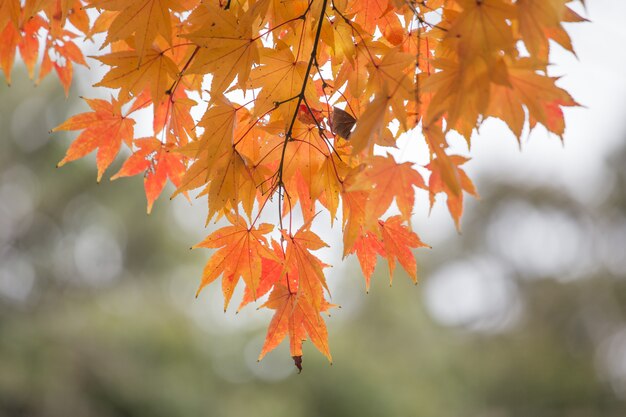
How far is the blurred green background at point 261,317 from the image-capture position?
15.6 ft

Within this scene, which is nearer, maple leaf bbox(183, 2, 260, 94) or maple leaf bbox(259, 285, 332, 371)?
maple leaf bbox(183, 2, 260, 94)

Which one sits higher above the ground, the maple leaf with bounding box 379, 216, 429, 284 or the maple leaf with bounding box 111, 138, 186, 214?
the maple leaf with bounding box 111, 138, 186, 214

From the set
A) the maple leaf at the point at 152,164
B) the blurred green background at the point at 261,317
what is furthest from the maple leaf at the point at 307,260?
the blurred green background at the point at 261,317

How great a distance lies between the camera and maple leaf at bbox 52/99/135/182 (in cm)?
86

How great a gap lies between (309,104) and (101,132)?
34cm

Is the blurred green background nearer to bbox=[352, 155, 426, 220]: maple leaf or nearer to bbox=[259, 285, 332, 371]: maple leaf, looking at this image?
bbox=[259, 285, 332, 371]: maple leaf

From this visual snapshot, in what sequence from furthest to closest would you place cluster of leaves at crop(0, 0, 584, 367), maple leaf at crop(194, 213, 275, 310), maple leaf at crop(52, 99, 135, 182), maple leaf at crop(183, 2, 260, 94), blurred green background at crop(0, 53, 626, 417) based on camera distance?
blurred green background at crop(0, 53, 626, 417) < maple leaf at crop(52, 99, 135, 182) < maple leaf at crop(194, 213, 275, 310) < maple leaf at crop(183, 2, 260, 94) < cluster of leaves at crop(0, 0, 584, 367)

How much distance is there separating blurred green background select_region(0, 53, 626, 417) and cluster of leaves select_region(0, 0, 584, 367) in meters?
4.16

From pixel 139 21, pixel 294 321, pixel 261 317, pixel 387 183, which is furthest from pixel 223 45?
pixel 261 317

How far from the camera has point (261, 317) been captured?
5625mm

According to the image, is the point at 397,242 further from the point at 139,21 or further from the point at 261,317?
the point at 261,317

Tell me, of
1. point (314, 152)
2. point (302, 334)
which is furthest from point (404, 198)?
point (302, 334)

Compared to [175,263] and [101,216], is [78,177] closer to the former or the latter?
[101,216]

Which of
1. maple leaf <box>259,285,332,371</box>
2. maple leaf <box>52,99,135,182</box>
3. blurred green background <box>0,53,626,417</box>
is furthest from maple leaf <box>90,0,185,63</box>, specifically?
blurred green background <box>0,53,626,417</box>
